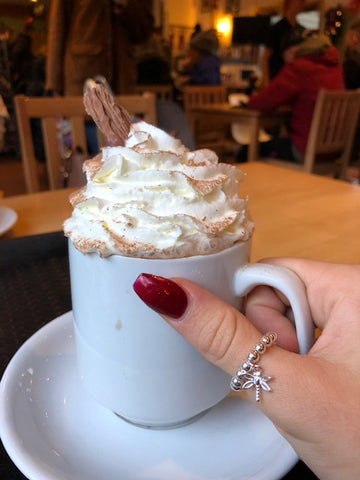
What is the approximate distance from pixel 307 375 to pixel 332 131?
236 centimetres

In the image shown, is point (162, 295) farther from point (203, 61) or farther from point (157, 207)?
point (203, 61)

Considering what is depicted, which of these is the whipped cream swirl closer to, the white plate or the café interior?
the café interior

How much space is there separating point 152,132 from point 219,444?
31 cm

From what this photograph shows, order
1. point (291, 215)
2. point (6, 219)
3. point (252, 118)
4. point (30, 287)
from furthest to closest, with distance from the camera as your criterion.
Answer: point (252, 118), point (291, 215), point (6, 219), point (30, 287)

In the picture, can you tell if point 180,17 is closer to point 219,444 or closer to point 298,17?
point 298,17

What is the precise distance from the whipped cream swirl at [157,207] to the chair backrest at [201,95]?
3.19m

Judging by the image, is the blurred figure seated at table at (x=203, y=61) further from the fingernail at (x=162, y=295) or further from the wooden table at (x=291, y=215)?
the fingernail at (x=162, y=295)

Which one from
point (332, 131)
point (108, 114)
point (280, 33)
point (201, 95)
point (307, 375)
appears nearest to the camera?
point (307, 375)

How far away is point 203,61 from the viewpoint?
4.25 m

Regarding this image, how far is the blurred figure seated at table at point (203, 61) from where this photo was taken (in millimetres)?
4250

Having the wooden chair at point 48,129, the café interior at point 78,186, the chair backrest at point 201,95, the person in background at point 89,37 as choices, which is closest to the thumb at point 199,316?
the café interior at point 78,186

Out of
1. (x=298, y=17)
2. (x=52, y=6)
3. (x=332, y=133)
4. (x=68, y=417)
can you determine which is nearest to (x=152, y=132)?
(x=68, y=417)

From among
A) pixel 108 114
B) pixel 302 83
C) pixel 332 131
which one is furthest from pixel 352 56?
pixel 108 114

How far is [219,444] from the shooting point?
36 cm
